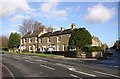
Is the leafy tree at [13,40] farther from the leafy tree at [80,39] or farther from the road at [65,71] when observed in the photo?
the road at [65,71]

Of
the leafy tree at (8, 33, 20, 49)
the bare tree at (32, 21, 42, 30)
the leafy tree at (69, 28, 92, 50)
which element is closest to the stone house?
the leafy tree at (8, 33, 20, 49)

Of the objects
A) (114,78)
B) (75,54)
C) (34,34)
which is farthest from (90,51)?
(34,34)

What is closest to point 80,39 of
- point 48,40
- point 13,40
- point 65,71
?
point 48,40

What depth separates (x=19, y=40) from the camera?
10694 cm

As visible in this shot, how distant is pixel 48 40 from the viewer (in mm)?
83188

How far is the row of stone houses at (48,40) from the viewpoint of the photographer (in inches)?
2939

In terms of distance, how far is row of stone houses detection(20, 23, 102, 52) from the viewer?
74.6 m

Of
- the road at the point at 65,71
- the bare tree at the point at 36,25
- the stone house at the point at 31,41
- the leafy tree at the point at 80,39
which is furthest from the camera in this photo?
the bare tree at the point at 36,25

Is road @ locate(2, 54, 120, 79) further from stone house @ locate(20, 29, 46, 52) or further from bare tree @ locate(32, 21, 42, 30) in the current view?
bare tree @ locate(32, 21, 42, 30)

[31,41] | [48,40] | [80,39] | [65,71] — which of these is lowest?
[65,71]

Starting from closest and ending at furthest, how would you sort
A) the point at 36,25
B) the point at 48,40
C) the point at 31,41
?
the point at 48,40
the point at 31,41
the point at 36,25

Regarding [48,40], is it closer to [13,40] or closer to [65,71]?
[13,40]

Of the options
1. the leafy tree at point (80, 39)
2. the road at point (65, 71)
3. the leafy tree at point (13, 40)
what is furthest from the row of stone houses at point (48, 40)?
the road at point (65, 71)

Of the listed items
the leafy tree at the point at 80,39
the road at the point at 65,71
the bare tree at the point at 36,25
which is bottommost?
the road at the point at 65,71
